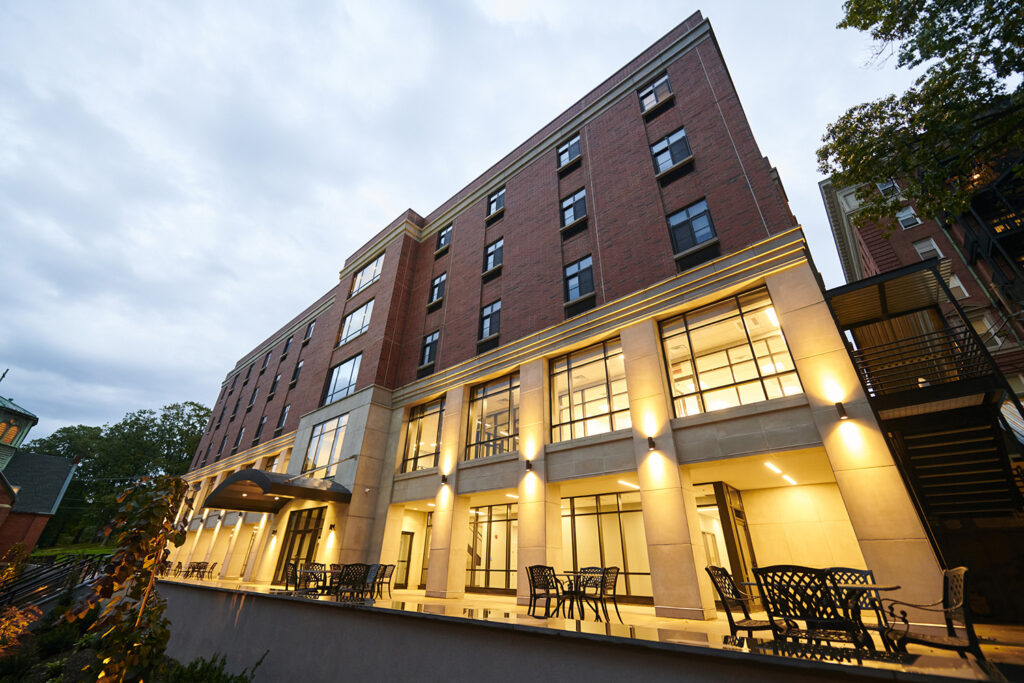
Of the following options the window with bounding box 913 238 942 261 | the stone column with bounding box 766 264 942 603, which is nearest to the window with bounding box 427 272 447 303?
the stone column with bounding box 766 264 942 603

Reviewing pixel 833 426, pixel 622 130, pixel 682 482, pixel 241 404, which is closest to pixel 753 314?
pixel 833 426

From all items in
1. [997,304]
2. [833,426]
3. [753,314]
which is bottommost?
[833,426]

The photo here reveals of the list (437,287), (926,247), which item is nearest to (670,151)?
(437,287)

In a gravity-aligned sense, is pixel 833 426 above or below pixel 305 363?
below

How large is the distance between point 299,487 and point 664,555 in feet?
44.0

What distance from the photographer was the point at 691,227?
13414 millimetres

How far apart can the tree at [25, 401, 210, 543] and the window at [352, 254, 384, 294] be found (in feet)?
128

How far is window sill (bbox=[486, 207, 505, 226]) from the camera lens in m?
20.8

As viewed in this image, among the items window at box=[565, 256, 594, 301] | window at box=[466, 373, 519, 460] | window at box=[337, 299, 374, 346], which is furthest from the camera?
window at box=[337, 299, 374, 346]

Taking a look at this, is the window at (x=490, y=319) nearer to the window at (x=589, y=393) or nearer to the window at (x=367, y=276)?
the window at (x=589, y=393)

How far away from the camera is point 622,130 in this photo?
17.2m

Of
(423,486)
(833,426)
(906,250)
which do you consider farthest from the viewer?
(906,250)

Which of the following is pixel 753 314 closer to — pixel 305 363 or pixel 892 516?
pixel 892 516

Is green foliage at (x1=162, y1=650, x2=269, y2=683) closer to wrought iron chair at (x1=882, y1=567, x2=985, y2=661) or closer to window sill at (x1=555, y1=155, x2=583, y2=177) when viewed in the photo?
wrought iron chair at (x1=882, y1=567, x2=985, y2=661)
